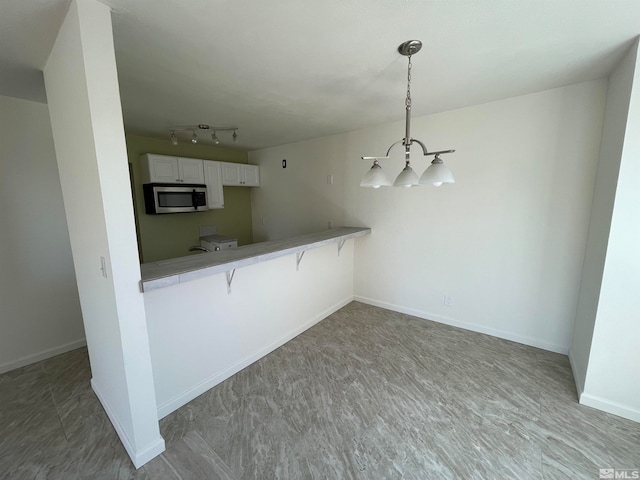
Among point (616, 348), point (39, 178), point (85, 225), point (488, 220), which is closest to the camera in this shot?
point (85, 225)

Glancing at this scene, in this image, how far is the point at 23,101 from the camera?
2.28m

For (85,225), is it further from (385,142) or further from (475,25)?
(385,142)

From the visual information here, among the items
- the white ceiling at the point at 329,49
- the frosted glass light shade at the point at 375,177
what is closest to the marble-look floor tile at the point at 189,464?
the frosted glass light shade at the point at 375,177

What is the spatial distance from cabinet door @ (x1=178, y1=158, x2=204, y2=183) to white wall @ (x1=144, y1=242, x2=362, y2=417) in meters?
2.17

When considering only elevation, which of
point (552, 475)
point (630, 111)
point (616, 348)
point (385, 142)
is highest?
point (385, 142)

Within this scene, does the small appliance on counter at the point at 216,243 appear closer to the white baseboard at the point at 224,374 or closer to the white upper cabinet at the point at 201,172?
the white upper cabinet at the point at 201,172

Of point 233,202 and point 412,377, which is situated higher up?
point 233,202

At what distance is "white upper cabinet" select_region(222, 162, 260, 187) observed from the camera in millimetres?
4238

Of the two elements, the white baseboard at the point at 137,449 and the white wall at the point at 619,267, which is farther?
the white wall at the point at 619,267

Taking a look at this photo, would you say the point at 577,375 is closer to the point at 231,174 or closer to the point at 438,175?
the point at 438,175

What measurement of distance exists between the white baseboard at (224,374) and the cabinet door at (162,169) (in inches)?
103

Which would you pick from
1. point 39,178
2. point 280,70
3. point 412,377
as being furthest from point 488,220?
point 39,178

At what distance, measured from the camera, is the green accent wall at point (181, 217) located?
3.66 m

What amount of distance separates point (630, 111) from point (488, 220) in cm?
124
